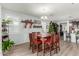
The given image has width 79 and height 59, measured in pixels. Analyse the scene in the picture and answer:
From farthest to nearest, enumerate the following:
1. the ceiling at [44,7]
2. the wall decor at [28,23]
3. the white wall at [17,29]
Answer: the wall decor at [28,23] → the white wall at [17,29] → the ceiling at [44,7]

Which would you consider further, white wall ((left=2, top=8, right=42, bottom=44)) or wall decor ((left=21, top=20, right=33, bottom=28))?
wall decor ((left=21, top=20, right=33, bottom=28))

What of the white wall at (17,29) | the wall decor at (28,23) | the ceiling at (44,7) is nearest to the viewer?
the ceiling at (44,7)

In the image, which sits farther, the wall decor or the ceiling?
the wall decor

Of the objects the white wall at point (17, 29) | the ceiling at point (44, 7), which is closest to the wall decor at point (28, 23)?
the white wall at point (17, 29)

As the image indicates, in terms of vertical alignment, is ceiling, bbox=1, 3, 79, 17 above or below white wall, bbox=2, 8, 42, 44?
above

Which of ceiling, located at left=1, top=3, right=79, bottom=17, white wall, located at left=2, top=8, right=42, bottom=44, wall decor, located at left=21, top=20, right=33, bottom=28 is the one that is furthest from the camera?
wall decor, located at left=21, top=20, right=33, bottom=28

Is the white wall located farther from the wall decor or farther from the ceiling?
the ceiling

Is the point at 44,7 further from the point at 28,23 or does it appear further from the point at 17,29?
the point at 28,23

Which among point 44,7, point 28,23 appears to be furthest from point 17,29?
point 44,7

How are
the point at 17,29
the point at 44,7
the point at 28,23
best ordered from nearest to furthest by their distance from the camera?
the point at 44,7 < the point at 17,29 < the point at 28,23

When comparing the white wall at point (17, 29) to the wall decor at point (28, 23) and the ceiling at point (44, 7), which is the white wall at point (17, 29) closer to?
the wall decor at point (28, 23)

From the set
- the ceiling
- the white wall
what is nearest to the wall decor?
the white wall

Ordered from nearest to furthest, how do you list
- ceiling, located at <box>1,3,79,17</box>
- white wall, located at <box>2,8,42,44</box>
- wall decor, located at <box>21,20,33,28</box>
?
ceiling, located at <box>1,3,79,17</box>
white wall, located at <box>2,8,42,44</box>
wall decor, located at <box>21,20,33,28</box>

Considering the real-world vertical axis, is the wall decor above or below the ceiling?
below
